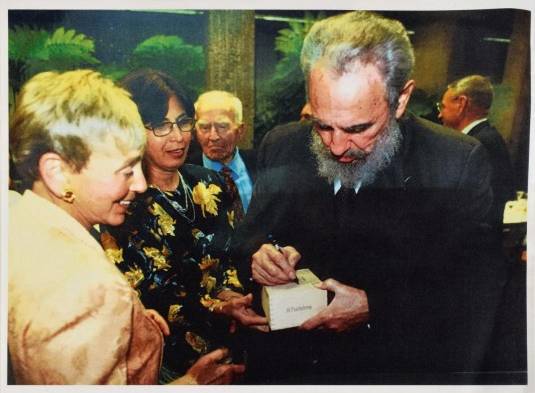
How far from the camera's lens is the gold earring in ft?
4.89

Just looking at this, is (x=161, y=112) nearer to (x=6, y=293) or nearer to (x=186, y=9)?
(x=186, y=9)

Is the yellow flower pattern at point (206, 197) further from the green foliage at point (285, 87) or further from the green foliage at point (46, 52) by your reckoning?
the green foliage at point (46, 52)

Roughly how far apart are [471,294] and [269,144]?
63 centimetres

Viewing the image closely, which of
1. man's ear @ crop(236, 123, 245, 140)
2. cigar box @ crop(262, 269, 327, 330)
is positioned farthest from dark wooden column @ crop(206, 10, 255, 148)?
cigar box @ crop(262, 269, 327, 330)

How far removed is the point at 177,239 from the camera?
59.2 inches

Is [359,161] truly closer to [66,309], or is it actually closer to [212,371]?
[212,371]

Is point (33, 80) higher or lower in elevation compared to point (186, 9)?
lower

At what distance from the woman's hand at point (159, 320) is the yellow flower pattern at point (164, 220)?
197 mm

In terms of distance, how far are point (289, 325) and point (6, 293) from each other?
0.70 meters

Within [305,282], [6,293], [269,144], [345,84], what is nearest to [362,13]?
[345,84]

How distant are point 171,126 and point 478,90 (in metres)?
0.77

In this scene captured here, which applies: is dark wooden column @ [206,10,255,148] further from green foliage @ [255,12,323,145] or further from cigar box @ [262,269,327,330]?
cigar box @ [262,269,327,330]
